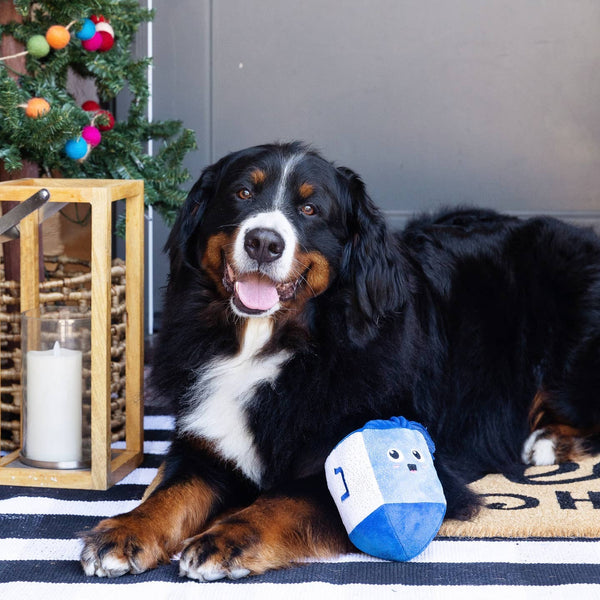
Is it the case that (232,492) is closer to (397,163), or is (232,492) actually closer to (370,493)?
(370,493)

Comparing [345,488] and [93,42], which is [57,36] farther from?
[345,488]

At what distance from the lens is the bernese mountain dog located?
1.88 m

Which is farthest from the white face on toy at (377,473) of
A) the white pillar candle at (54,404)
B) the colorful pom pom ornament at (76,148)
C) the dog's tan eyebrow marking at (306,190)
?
the colorful pom pom ornament at (76,148)

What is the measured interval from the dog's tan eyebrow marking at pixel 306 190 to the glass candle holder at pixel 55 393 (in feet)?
2.41

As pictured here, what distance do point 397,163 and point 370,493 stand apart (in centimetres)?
203

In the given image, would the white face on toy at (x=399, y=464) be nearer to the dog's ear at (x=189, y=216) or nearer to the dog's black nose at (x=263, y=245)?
the dog's black nose at (x=263, y=245)

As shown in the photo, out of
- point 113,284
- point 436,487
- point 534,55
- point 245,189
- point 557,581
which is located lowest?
point 557,581

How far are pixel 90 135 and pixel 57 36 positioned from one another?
30 cm

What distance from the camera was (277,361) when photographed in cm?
216

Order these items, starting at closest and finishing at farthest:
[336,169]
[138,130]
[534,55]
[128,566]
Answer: [128,566]
[336,169]
[138,130]
[534,55]

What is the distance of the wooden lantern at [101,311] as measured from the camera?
2.33m

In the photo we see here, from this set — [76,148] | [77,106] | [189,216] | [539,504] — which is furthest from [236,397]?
[77,106]

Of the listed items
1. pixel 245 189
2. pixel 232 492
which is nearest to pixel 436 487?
pixel 232 492

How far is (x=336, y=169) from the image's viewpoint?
2299 mm
